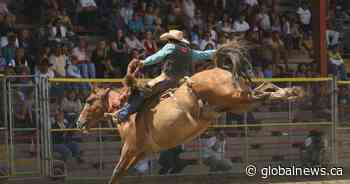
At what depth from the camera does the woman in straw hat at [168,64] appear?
10.8 meters

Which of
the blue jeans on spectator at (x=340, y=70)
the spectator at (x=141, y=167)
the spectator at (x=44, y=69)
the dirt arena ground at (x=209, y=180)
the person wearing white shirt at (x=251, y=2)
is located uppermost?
the person wearing white shirt at (x=251, y=2)

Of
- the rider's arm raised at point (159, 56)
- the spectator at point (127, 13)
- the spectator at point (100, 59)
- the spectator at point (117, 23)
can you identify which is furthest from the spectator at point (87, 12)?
the rider's arm raised at point (159, 56)

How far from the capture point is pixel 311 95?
1549 cm

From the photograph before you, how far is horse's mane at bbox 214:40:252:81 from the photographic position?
34.4ft

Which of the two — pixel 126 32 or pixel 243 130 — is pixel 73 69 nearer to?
pixel 126 32

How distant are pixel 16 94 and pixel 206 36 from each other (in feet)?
18.7

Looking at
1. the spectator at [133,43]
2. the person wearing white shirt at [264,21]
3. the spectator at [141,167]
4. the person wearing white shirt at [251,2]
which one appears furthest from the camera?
the person wearing white shirt at [251,2]

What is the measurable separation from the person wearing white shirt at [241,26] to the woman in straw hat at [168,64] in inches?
310

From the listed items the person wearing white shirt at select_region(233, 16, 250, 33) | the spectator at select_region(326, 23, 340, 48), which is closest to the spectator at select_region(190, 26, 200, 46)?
the person wearing white shirt at select_region(233, 16, 250, 33)

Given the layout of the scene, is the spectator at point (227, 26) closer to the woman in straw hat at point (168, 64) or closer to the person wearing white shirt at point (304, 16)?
the person wearing white shirt at point (304, 16)

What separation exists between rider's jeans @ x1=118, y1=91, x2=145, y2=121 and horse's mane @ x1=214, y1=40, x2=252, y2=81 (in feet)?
3.86

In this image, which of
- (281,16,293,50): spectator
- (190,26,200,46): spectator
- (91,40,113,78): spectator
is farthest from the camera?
(281,16,293,50): spectator

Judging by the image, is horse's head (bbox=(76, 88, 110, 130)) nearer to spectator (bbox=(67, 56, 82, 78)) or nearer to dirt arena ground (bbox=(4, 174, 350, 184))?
dirt arena ground (bbox=(4, 174, 350, 184))

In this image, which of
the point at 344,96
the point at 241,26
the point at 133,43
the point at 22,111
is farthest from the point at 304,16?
the point at 22,111
